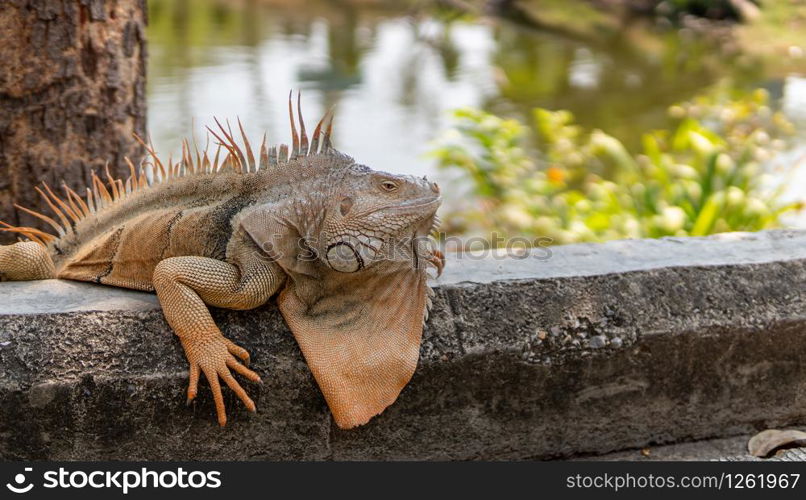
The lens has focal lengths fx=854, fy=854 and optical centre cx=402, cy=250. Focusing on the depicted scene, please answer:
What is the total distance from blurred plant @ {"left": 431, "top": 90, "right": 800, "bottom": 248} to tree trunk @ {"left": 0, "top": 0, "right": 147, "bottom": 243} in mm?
2775

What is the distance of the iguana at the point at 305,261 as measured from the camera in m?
2.59

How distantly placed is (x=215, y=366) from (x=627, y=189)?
423 cm

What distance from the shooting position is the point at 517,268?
318 cm

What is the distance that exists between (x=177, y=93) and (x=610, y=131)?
5.06 meters

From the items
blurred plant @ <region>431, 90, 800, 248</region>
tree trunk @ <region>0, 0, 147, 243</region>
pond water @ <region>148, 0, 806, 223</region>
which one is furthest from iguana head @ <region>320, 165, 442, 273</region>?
pond water @ <region>148, 0, 806, 223</region>

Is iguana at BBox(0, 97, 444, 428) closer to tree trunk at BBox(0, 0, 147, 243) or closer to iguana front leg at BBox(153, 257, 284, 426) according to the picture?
iguana front leg at BBox(153, 257, 284, 426)

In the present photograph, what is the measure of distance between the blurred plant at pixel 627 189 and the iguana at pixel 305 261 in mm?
3030

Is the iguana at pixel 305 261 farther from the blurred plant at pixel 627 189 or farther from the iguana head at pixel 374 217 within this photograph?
the blurred plant at pixel 627 189

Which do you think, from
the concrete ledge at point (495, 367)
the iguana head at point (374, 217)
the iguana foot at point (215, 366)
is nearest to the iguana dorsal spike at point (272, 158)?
the iguana head at point (374, 217)

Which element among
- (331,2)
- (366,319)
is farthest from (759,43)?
(366,319)

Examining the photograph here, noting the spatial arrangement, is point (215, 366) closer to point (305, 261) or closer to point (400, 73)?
point (305, 261)

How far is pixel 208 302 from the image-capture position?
106 inches

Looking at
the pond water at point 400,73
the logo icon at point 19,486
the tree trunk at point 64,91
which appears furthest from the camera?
the pond water at point 400,73

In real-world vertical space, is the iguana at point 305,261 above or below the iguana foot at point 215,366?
above
